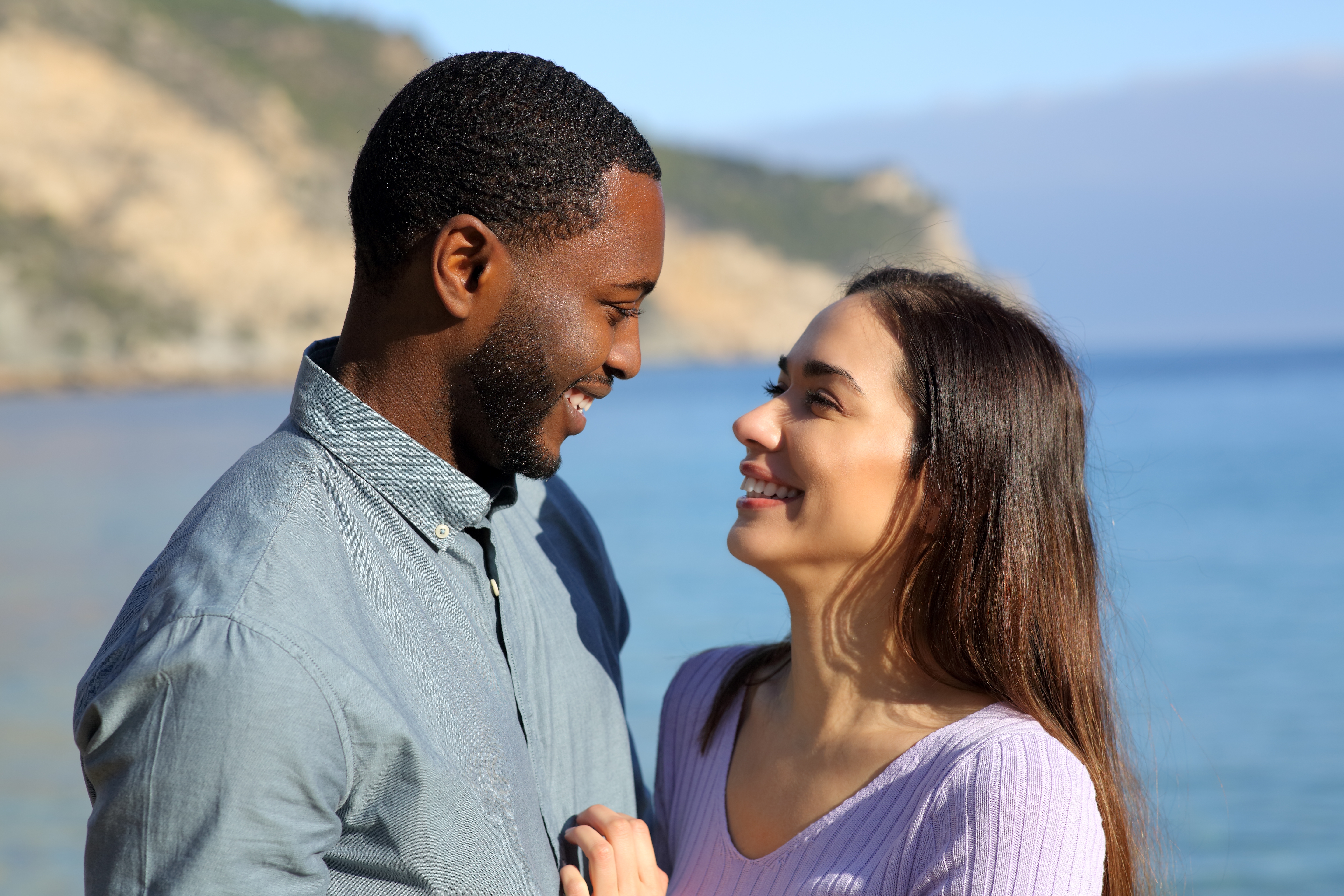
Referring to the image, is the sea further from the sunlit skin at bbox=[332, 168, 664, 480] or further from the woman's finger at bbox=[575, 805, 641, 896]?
the sunlit skin at bbox=[332, 168, 664, 480]

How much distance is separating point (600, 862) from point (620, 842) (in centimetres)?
6

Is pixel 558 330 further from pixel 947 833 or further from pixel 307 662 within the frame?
pixel 947 833

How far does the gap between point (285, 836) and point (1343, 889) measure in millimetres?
8004

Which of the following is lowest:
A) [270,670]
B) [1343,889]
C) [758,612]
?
[1343,889]

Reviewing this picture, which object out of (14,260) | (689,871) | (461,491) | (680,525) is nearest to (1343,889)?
(689,871)

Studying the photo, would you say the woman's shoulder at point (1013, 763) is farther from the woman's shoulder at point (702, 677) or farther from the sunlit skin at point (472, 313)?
the sunlit skin at point (472, 313)

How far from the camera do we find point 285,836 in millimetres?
1727

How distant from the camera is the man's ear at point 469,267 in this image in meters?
2.16

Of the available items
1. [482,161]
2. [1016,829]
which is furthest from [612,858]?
[482,161]

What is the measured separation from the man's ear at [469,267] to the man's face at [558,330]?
1.1 inches

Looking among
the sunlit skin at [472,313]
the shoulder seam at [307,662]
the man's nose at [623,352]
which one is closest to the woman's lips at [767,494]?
the man's nose at [623,352]

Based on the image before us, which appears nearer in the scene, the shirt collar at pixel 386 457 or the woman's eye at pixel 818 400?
the shirt collar at pixel 386 457

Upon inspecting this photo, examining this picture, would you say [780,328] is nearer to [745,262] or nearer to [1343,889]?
[745,262]

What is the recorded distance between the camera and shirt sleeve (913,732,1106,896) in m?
2.10
